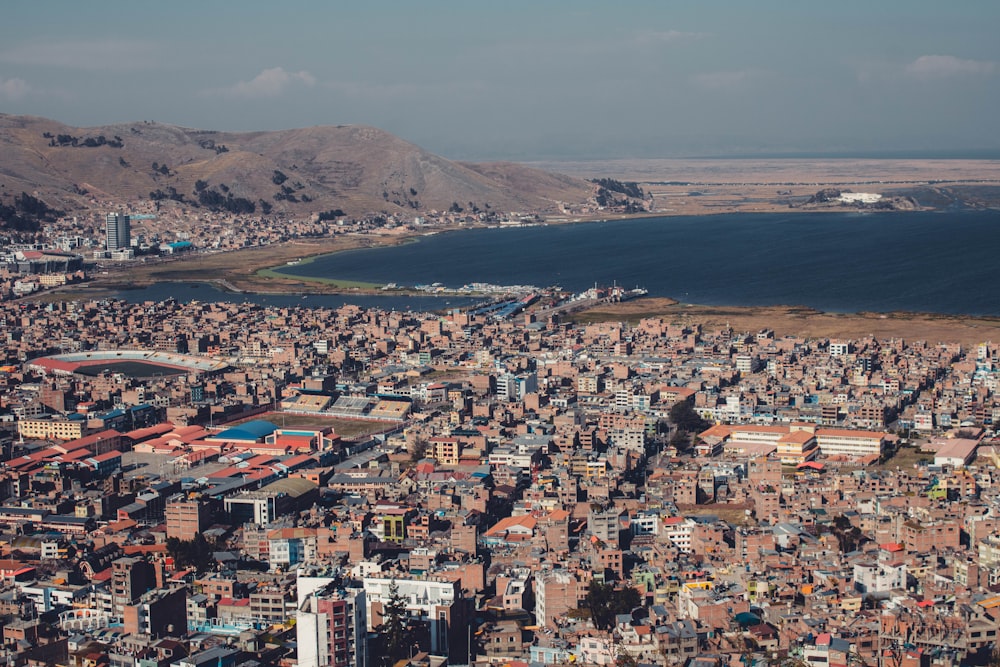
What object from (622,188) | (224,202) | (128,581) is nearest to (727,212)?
(622,188)

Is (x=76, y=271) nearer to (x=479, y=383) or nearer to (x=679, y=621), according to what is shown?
(x=479, y=383)

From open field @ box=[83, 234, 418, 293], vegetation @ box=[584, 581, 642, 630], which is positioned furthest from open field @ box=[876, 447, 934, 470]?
open field @ box=[83, 234, 418, 293]

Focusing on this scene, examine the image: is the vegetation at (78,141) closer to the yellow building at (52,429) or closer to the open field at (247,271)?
A: the open field at (247,271)

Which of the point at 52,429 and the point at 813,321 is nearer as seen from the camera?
the point at 52,429

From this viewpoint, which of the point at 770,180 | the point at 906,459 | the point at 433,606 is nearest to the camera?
the point at 433,606

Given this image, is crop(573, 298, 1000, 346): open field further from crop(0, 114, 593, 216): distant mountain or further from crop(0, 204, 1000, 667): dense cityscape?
crop(0, 114, 593, 216): distant mountain

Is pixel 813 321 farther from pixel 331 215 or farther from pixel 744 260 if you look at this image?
pixel 331 215

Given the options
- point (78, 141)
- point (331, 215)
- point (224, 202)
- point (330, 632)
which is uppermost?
point (78, 141)

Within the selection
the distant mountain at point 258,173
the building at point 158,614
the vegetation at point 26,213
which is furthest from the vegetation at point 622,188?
the building at point 158,614
